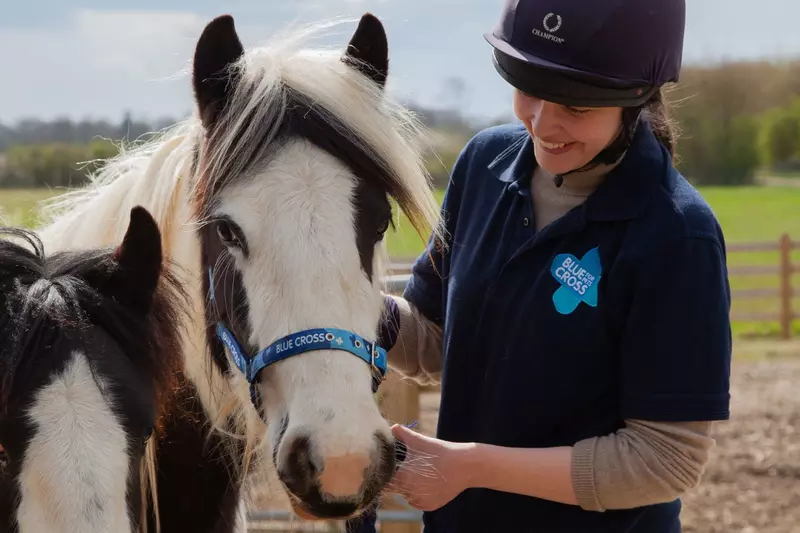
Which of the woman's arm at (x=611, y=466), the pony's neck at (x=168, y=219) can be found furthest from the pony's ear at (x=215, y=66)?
the woman's arm at (x=611, y=466)

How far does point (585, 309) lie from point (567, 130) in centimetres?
45

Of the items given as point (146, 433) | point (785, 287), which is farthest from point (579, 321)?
point (785, 287)

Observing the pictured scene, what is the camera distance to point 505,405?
85.7 inches

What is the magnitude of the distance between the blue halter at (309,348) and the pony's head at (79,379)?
A: 0.69 ft

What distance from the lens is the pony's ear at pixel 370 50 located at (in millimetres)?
2303

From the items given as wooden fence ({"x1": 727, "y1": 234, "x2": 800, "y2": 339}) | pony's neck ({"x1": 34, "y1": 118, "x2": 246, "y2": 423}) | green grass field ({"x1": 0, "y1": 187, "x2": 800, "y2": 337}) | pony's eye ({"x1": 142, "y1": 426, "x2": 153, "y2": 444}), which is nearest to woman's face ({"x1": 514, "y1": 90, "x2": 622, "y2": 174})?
pony's neck ({"x1": 34, "y1": 118, "x2": 246, "y2": 423})

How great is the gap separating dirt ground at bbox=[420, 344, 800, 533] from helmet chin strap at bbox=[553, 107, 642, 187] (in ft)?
14.7

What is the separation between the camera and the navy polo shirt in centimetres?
194

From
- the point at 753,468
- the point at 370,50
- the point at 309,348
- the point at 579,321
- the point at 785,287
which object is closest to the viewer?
the point at 309,348

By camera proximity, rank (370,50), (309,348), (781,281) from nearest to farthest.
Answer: (309,348), (370,50), (781,281)

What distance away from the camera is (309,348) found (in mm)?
1830

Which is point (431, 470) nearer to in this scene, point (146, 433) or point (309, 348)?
point (309, 348)

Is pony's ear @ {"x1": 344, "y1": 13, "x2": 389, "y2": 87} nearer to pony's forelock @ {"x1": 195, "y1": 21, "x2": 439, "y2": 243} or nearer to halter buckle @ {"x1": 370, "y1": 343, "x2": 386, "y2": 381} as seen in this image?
pony's forelock @ {"x1": 195, "y1": 21, "x2": 439, "y2": 243}

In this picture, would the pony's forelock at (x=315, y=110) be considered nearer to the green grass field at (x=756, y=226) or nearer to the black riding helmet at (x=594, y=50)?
the black riding helmet at (x=594, y=50)
